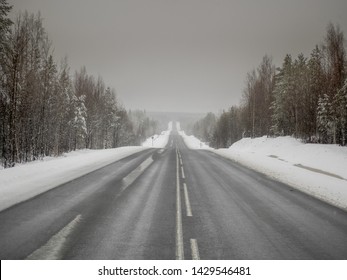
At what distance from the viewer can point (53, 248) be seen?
18.2 feet

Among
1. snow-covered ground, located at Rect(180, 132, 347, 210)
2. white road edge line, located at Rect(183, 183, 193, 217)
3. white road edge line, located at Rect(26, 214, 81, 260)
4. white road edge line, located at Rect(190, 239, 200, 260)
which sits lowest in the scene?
white road edge line, located at Rect(190, 239, 200, 260)

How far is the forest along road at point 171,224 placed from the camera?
556cm

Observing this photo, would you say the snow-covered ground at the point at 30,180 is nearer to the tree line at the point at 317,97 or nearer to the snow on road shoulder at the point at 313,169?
the snow on road shoulder at the point at 313,169

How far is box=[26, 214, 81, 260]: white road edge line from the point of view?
518cm

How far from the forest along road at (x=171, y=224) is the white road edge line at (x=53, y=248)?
2 centimetres

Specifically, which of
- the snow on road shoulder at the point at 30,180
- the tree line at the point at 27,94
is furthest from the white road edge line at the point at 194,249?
the tree line at the point at 27,94

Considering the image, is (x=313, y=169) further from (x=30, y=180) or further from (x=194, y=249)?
(x=30, y=180)

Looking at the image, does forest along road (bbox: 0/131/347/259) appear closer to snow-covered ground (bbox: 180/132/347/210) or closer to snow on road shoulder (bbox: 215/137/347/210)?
snow-covered ground (bbox: 180/132/347/210)

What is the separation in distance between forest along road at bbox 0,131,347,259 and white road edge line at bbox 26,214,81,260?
17 millimetres

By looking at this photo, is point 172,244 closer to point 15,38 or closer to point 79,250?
point 79,250

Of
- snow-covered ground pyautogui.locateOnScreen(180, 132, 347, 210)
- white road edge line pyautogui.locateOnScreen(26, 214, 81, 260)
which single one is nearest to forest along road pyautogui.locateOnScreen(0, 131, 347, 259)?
white road edge line pyautogui.locateOnScreen(26, 214, 81, 260)

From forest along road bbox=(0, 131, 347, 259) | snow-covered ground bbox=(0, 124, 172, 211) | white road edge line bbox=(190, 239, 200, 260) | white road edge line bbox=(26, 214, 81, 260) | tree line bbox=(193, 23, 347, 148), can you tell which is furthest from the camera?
tree line bbox=(193, 23, 347, 148)

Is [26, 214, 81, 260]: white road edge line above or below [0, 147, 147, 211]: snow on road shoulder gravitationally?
below
